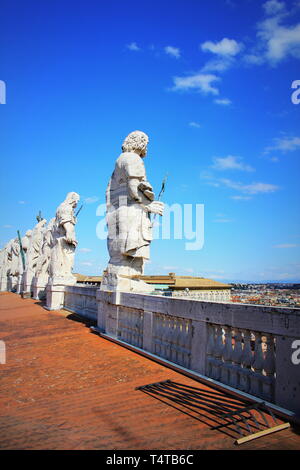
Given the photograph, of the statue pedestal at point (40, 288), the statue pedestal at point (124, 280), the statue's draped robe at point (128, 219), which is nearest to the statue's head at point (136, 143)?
the statue's draped robe at point (128, 219)

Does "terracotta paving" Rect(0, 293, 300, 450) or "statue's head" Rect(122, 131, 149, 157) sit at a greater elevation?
"statue's head" Rect(122, 131, 149, 157)

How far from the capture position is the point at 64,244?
13758mm

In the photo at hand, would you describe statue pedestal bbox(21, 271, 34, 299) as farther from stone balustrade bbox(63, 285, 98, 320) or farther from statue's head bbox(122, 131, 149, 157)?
statue's head bbox(122, 131, 149, 157)

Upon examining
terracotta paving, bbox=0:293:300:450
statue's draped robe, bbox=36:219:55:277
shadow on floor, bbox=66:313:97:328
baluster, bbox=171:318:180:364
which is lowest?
terracotta paving, bbox=0:293:300:450

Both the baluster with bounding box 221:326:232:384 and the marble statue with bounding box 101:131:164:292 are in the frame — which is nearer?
the baluster with bounding box 221:326:232:384

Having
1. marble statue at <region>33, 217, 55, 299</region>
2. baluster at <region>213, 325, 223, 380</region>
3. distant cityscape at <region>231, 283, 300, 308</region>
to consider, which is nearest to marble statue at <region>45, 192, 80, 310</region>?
marble statue at <region>33, 217, 55, 299</region>

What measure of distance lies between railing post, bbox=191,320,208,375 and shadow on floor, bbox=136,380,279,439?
39cm

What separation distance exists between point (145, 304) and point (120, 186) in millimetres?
3174

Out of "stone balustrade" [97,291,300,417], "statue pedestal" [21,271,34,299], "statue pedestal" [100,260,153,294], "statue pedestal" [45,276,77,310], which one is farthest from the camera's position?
"statue pedestal" [21,271,34,299]

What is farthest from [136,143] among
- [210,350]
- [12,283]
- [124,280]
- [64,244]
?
[12,283]

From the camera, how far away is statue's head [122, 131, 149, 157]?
8156 millimetres

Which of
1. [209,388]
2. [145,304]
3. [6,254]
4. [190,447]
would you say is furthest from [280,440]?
[6,254]

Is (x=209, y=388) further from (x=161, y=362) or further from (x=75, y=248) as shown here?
(x=75, y=248)

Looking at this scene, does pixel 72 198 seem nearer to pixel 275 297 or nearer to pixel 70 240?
pixel 70 240
